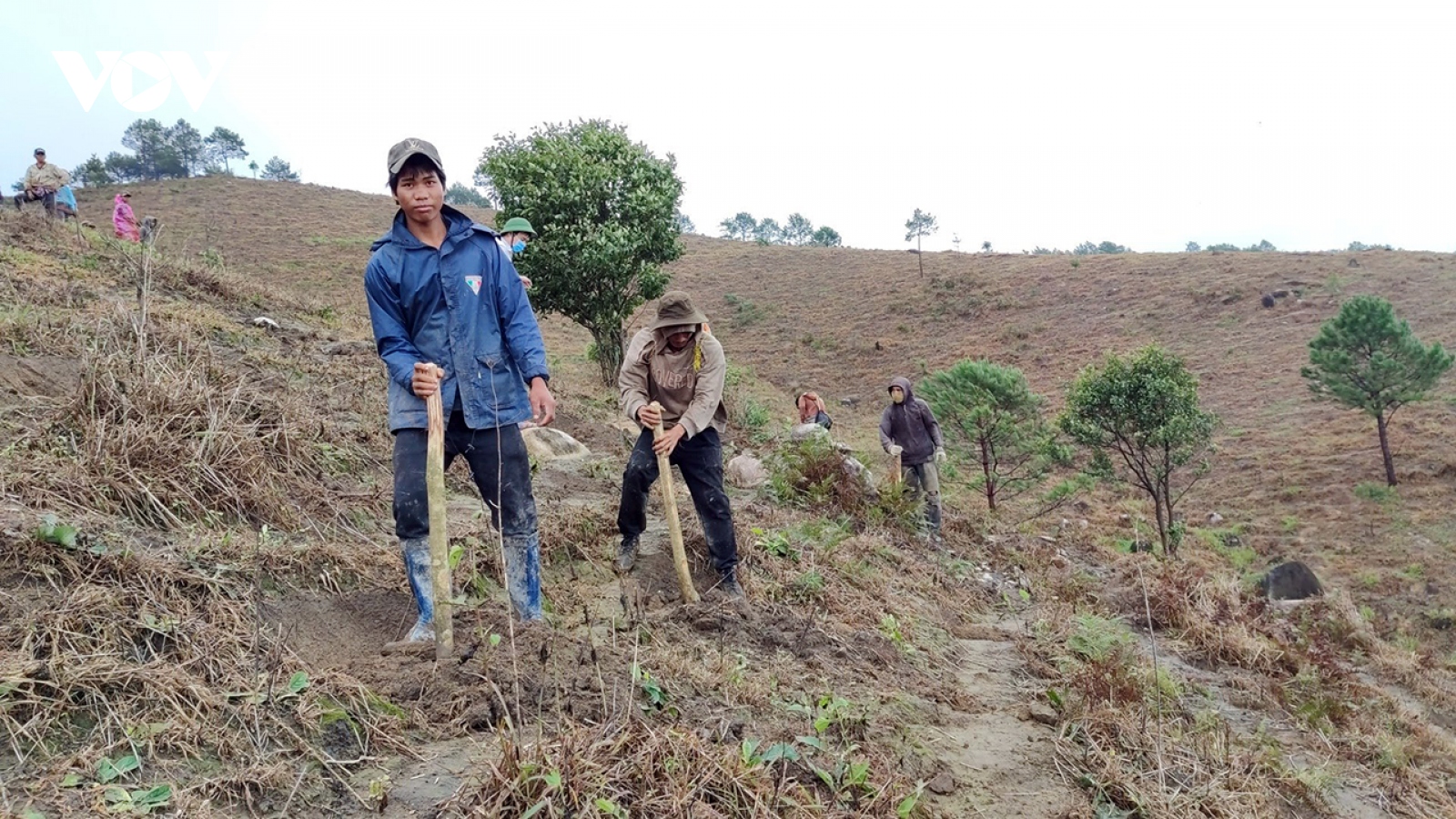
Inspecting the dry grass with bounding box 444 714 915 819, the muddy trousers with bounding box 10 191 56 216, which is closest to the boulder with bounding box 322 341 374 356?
the dry grass with bounding box 444 714 915 819

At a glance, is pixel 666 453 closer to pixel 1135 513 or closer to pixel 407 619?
pixel 407 619

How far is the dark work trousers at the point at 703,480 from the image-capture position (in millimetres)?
4328

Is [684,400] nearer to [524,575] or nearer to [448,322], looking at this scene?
[524,575]

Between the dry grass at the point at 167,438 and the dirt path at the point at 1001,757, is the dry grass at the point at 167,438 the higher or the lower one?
the higher one

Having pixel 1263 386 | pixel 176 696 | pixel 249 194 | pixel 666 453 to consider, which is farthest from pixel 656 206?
pixel 249 194

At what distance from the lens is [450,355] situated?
305 centimetres

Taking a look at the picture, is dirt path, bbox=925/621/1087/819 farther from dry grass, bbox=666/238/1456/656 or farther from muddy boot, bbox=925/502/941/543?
dry grass, bbox=666/238/1456/656

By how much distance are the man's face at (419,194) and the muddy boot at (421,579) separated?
1197 millimetres

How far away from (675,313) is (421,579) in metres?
1.92

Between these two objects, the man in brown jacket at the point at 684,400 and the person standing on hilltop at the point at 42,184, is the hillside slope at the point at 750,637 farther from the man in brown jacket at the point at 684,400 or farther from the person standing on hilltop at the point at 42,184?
the person standing on hilltop at the point at 42,184

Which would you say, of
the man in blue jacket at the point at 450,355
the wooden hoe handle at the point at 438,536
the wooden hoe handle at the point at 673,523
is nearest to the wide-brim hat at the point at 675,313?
the wooden hoe handle at the point at 673,523

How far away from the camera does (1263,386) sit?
1076 inches

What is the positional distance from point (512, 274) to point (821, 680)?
2135mm

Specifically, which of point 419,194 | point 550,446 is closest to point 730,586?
point 419,194
